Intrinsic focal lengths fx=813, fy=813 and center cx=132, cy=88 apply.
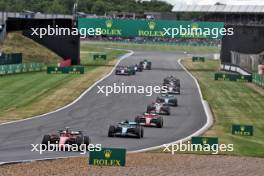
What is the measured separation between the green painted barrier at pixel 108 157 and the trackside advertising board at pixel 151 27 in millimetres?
61054

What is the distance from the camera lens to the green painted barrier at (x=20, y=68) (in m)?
75.4

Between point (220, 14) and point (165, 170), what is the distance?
120m

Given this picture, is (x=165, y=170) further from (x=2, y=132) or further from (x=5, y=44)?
(x=5, y=44)

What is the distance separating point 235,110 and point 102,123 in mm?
13592

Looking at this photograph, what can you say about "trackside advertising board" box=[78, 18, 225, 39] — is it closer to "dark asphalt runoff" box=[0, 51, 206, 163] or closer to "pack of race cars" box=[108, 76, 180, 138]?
"dark asphalt runoff" box=[0, 51, 206, 163]

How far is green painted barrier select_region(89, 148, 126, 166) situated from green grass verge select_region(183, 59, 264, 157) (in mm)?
9022

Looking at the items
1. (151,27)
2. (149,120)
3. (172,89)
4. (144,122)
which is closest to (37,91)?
(172,89)

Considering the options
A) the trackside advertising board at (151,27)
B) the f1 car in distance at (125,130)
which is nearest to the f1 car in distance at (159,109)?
the f1 car in distance at (125,130)

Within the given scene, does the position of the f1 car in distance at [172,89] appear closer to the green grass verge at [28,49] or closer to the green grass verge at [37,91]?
the green grass verge at [37,91]

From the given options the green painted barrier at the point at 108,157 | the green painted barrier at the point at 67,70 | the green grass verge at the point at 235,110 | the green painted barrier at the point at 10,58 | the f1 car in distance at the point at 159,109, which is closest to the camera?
the green painted barrier at the point at 108,157

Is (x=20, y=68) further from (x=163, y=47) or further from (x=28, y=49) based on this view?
(x=163, y=47)

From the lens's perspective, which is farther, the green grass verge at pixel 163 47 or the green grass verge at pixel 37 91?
the green grass verge at pixel 163 47

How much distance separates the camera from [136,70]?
89.4 meters

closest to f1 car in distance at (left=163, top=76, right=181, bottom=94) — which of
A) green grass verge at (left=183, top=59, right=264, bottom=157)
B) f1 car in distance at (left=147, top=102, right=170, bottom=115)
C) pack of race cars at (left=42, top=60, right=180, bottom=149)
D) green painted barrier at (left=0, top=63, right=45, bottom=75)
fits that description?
pack of race cars at (left=42, top=60, right=180, bottom=149)
